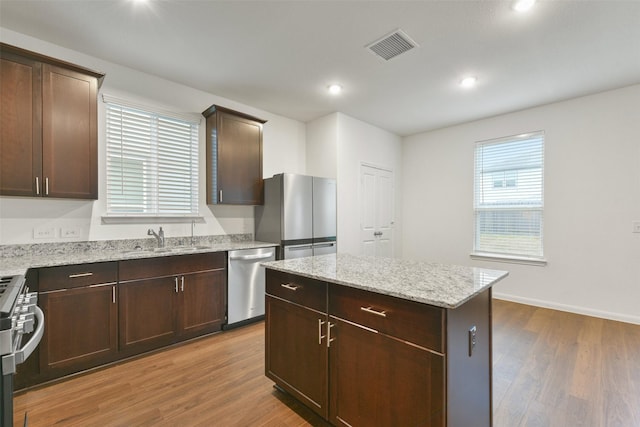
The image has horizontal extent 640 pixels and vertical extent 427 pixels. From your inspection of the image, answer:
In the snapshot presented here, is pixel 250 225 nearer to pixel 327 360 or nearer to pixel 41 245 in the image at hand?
pixel 41 245

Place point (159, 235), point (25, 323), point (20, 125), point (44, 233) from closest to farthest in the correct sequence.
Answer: point (25, 323), point (20, 125), point (44, 233), point (159, 235)

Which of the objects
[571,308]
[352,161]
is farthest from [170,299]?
[571,308]

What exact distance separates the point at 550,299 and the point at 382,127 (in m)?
3.62

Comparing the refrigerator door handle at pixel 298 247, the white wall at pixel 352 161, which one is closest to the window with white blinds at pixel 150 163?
the refrigerator door handle at pixel 298 247

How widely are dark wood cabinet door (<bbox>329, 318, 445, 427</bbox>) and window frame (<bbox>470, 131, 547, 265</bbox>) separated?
12.5ft

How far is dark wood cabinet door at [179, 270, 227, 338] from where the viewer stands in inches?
111

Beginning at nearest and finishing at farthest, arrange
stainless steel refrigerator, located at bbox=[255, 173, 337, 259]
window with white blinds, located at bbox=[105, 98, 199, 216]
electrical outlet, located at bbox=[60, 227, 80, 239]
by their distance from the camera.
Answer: electrical outlet, located at bbox=[60, 227, 80, 239] → window with white blinds, located at bbox=[105, 98, 199, 216] → stainless steel refrigerator, located at bbox=[255, 173, 337, 259]

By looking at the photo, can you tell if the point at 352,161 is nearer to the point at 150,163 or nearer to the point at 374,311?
the point at 150,163

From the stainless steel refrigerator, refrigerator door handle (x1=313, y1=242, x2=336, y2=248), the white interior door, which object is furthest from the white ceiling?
refrigerator door handle (x1=313, y1=242, x2=336, y2=248)

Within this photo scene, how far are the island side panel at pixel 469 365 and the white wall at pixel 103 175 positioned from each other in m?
3.10

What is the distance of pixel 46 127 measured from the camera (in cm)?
233

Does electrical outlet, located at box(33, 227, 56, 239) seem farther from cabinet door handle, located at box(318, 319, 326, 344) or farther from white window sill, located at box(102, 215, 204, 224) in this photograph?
cabinet door handle, located at box(318, 319, 326, 344)

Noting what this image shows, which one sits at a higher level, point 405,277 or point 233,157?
point 233,157

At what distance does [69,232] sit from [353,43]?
3.16 m
